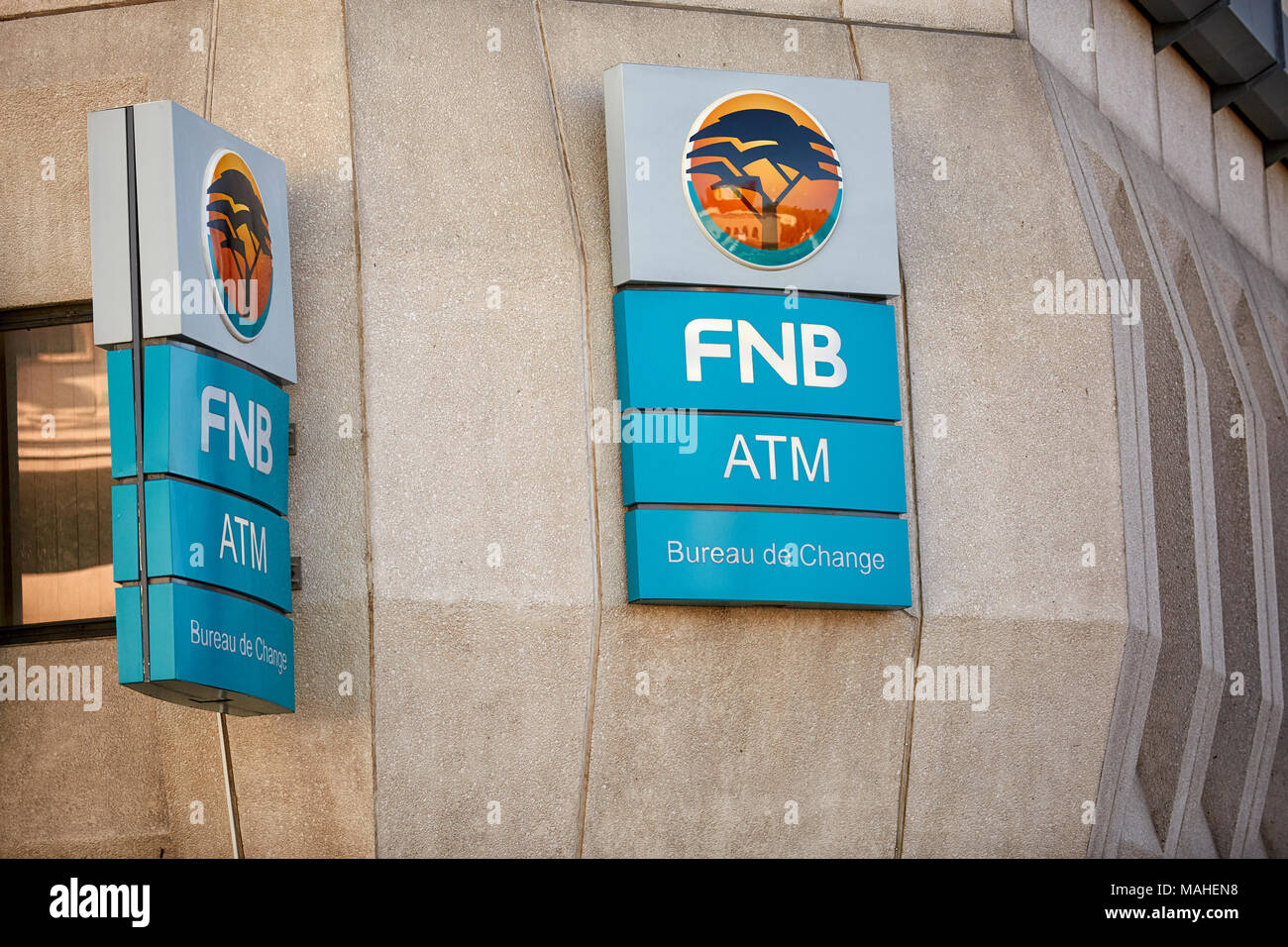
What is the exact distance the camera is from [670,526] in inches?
490

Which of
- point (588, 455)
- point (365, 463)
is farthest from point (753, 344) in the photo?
point (365, 463)

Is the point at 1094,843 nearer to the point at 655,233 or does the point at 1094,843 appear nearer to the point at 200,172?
the point at 655,233

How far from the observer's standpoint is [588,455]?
12.7 meters

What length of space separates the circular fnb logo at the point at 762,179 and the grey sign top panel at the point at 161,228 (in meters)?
3.40

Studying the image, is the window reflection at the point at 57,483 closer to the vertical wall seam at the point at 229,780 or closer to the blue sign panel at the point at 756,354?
the vertical wall seam at the point at 229,780

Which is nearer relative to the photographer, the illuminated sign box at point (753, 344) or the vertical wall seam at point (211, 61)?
the illuminated sign box at point (753, 344)

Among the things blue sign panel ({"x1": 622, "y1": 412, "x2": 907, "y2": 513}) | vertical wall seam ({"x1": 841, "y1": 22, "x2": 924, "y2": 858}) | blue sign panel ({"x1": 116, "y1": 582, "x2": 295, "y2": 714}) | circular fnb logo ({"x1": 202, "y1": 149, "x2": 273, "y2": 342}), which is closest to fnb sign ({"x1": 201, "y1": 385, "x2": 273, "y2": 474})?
circular fnb logo ({"x1": 202, "y1": 149, "x2": 273, "y2": 342})

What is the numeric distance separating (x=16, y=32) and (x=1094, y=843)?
9540 mm

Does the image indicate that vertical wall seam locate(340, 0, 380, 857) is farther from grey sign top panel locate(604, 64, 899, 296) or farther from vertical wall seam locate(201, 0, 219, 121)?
grey sign top panel locate(604, 64, 899, 296)

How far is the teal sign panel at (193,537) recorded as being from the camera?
10531mm

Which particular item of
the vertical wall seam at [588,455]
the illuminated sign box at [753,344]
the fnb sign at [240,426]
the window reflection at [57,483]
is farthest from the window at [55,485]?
the illuminated sign box at [753,344]

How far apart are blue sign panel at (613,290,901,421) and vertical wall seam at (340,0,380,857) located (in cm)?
173

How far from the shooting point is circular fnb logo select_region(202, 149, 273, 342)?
11258mm
